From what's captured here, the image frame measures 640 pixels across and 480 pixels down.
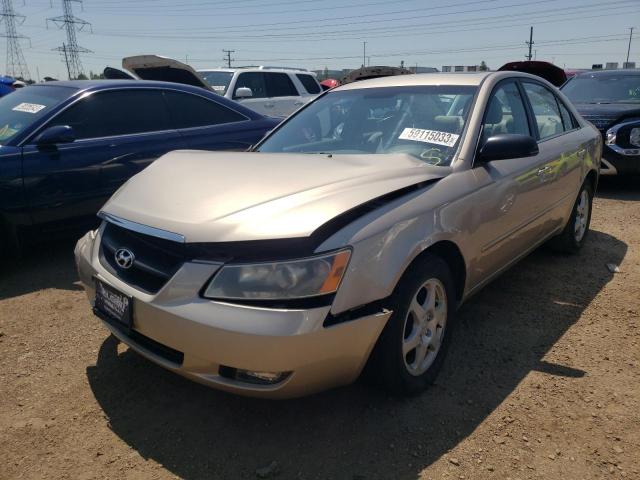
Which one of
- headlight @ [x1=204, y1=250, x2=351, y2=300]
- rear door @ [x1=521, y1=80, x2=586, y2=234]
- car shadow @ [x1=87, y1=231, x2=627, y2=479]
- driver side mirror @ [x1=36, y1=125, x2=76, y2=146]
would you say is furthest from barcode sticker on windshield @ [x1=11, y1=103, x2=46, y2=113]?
rear door @ [x1=521, y1=80, x2=586, y2=234]

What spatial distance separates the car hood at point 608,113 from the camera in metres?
7.12

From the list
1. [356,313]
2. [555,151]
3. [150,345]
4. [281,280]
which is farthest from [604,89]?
[150,345]

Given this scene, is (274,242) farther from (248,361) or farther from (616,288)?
(616,288)

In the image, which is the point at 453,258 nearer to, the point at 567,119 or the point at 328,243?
the point at 328,243

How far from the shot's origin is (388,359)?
2.31 meters

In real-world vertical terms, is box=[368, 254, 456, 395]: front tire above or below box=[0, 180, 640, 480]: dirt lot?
above

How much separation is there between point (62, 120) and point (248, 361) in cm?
339

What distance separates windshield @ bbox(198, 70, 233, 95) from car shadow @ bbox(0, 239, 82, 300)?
5351 mm

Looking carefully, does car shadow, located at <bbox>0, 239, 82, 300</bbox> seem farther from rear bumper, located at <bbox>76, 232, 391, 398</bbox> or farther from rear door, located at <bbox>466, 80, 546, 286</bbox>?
rear door, located at <bbox>466, 80, 546, 286</bbox>

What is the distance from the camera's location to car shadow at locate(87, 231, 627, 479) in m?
2.17

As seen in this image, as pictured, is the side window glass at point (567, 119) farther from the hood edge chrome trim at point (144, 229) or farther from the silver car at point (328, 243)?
the hood edge chrome trim at point (144, 229)

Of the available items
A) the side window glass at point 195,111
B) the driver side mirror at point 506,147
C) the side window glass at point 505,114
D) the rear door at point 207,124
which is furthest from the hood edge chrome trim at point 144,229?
the side window glass at point 195,111

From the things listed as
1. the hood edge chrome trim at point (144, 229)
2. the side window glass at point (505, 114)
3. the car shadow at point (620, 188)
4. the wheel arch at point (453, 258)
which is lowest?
the car shadow at point (620, 188)

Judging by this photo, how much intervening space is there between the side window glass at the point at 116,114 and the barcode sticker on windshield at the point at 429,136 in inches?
112
